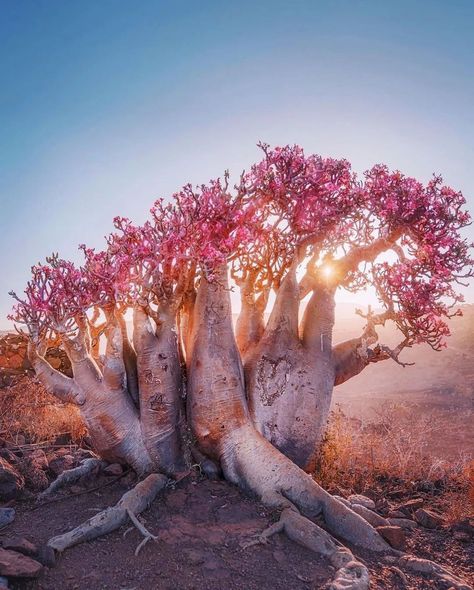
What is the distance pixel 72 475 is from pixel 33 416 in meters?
3.14

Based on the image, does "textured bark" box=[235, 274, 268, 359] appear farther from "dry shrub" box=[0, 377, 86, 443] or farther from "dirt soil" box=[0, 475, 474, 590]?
"dry shrub" box=[0, 377, 86, 443]

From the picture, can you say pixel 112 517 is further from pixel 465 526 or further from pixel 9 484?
pixel 465 526

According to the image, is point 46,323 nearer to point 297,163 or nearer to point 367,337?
point 297,163

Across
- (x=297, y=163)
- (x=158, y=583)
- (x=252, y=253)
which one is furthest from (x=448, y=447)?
(x=158, y=583)

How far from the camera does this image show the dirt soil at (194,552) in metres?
3.71

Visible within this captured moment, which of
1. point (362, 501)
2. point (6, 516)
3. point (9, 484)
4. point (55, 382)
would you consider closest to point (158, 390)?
point (55, 382)

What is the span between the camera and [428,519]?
5527mm

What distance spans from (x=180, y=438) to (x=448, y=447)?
8233mm

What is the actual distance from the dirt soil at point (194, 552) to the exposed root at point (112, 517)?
0.07 meters

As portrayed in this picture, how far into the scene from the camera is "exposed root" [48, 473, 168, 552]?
13.7 ft

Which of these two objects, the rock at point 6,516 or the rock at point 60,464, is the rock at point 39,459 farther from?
the rock at point 6,516

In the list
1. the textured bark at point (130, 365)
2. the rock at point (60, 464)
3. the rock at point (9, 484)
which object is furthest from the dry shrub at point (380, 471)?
the rock at point (9, 484)

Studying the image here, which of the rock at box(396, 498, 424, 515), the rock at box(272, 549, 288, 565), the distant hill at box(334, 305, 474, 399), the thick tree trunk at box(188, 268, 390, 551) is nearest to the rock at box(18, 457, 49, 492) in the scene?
the thick tree trunk at box(188, 268, 390, 551)

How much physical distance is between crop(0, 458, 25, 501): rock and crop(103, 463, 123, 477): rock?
40.2 inches
